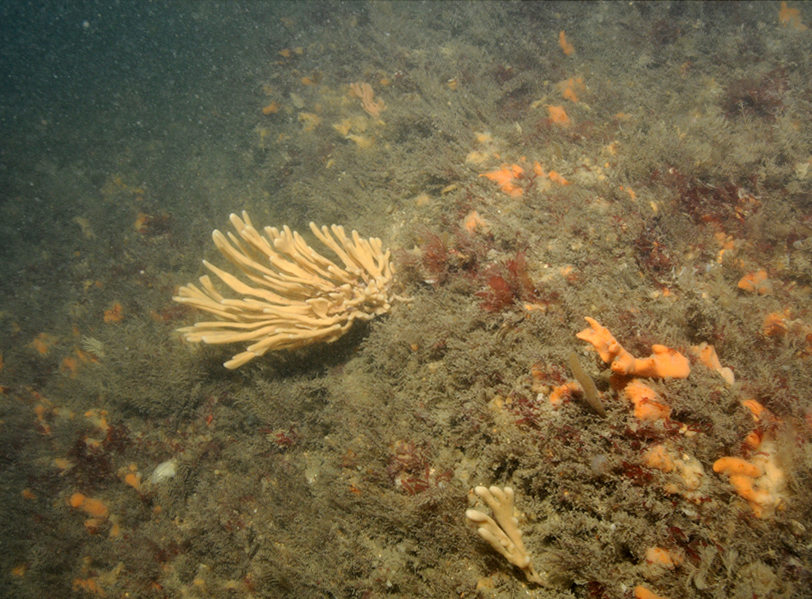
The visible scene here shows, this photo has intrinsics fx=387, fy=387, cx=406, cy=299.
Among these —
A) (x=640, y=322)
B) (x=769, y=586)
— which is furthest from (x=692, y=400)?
(x=769, y=586)

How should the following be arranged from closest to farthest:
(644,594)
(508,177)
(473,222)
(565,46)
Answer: (644,594)
(473,222)
(508,177)
(565,46)

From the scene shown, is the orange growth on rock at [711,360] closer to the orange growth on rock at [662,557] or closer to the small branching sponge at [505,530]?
the orange growth on rock at [662,557]

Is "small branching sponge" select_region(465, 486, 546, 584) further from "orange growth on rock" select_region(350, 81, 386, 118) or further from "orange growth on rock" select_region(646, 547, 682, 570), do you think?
"orange growth on rock" select_region(350, 81, 386, 118)

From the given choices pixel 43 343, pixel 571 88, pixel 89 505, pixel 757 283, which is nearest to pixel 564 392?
pixel 757 283

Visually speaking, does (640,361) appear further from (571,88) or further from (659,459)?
(571,88)

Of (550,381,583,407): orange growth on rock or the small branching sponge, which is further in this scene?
(550,381,583,407): orange growth on rock

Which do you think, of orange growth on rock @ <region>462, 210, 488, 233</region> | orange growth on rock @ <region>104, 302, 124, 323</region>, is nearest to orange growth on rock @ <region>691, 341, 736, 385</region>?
orange growth on rock @ <region>462, 210, 488, 233</region>
